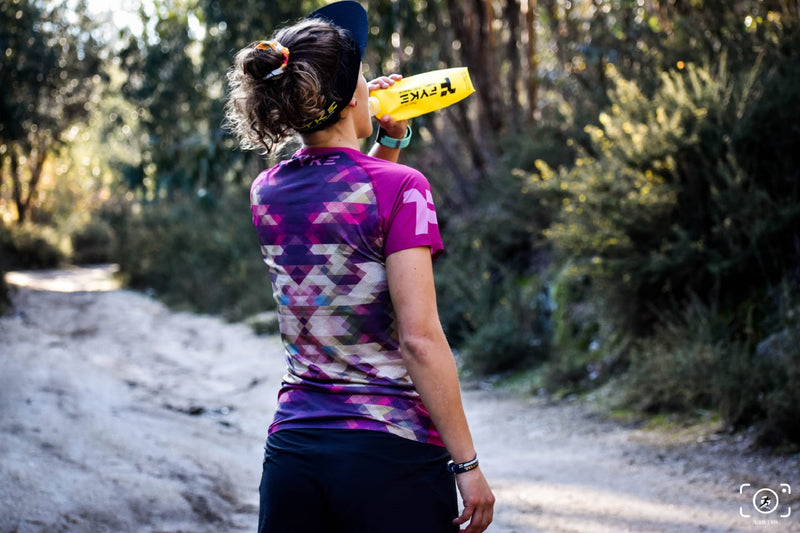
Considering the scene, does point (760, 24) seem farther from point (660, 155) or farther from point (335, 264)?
point (335, 264)

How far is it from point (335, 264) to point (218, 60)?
15204 millimetres

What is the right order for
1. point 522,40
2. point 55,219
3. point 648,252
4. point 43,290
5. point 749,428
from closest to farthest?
point 749,428, point 648,252, point 522,40, point 43,290, point 55,219

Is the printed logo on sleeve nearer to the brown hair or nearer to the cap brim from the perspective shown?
the brown hair

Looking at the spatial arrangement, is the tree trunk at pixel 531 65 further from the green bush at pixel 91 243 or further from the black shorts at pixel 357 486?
the green bush at pixel 91 243

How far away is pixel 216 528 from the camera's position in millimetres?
4090

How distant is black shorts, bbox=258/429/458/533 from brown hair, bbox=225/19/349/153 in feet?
2.41

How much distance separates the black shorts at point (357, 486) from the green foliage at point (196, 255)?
12626mm

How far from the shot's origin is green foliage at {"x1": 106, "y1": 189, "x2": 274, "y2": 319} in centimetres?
1587

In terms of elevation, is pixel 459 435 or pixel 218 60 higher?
pixel 218 60

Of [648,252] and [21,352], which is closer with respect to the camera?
[648,252]

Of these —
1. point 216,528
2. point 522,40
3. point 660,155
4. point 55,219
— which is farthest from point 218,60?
point 55,219

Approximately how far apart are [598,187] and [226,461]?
4215mm

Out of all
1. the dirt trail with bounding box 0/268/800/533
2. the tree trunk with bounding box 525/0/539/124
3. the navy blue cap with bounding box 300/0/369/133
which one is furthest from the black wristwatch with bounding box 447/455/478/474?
the tree trunk with bounding box 525/0/539/124

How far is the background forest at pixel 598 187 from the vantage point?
6180mm
